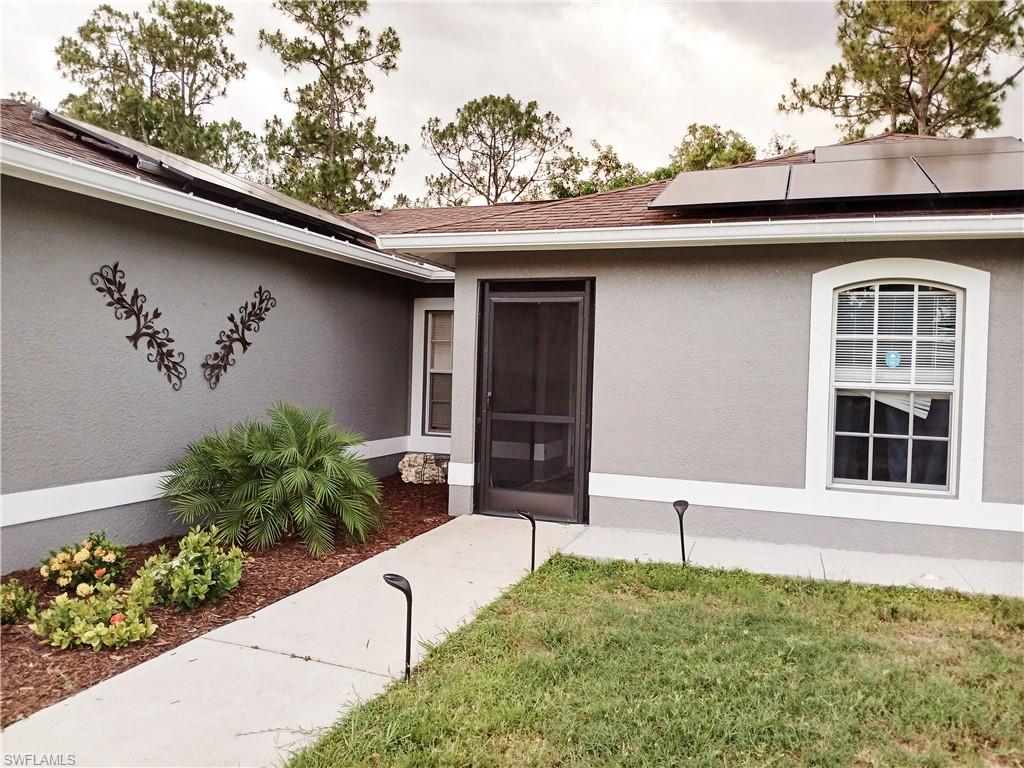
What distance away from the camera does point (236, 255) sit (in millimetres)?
6629

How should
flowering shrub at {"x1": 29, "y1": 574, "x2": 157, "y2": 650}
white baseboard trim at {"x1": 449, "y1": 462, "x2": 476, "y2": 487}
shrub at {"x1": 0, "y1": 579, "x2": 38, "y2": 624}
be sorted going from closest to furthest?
1. flowering shrub at {"x1": 29, "y1": 574, "x2": 157, "y2": 650}
2. shrub at {"x1": 0, "y1": 579, "x2": 38, "y2": 624}
3. white baseboard trim at {"x1": 449, "y1": 462, "x2": 476, "y2": 487}

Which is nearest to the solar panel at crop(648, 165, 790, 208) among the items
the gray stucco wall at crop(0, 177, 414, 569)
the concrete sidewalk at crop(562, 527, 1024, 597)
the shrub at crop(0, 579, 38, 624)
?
the concrete sidewalk at crop(562, 527, 1024, 597)

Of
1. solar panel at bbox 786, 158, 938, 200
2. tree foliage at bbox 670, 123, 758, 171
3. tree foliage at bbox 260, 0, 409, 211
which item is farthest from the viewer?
tree foliage at bbox 260, 0, 409, 211

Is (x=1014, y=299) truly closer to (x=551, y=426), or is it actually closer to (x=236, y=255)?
(x=551, y=426)

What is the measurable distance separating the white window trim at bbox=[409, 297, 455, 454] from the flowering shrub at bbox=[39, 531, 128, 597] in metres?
5.02

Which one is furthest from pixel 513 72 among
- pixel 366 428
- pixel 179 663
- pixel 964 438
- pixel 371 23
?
pixel 179 663

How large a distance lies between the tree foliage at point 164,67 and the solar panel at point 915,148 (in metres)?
18.7

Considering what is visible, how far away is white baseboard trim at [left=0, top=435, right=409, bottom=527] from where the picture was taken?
4.75 metres

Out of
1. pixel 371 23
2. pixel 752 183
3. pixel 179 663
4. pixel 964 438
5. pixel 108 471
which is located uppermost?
pixel 371 23

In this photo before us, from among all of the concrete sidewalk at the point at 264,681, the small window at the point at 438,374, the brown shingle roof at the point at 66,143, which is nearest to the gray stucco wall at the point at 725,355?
the concrete sidewalk at the point at 264,681

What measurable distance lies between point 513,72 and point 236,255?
15.1m

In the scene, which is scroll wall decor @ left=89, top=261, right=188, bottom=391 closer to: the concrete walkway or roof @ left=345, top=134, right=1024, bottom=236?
the concrete walkway

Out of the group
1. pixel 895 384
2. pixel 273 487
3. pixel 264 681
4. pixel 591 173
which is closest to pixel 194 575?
pixel 264 681

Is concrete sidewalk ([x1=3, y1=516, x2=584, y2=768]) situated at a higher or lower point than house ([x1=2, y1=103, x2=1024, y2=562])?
lower
